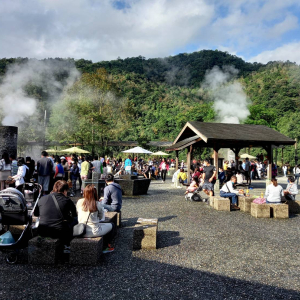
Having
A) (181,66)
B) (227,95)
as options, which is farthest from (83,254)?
(181,66)

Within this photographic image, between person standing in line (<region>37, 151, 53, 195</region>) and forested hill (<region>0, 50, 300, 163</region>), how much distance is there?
2008 cm

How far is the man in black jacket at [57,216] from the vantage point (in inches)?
167

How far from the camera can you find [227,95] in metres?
62.1

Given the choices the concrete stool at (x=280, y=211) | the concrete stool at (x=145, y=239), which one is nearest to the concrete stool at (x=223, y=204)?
the concrete stool at (x=280, y=211)

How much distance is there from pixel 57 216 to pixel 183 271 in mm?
1874

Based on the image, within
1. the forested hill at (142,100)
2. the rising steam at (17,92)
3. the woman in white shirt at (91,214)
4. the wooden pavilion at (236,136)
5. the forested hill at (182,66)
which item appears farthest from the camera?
the forested hill at (182,66)

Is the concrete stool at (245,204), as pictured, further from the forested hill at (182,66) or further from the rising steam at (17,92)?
the forested hill at (182,66)

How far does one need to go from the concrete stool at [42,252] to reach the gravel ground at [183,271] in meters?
0.10

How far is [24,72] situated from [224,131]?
24.8 m

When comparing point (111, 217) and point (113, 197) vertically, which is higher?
point (113, 197)

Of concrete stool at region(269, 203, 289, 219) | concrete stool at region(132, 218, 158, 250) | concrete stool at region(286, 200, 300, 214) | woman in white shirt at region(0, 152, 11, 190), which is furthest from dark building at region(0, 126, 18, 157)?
concrete stool at region(286, 200, 300, 214)

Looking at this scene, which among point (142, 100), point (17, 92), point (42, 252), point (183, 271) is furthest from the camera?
point (142, 100)

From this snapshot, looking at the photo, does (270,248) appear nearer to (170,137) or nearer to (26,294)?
(26,294)

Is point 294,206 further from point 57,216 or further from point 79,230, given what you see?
point 57,216
